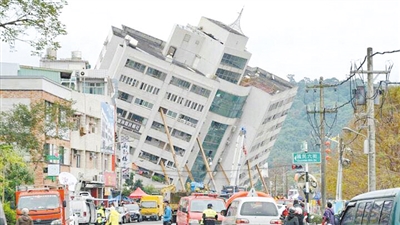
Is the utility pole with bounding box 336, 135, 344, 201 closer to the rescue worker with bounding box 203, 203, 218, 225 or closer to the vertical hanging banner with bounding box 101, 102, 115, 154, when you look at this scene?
the rescue worker with bounding box 203, 203, 218, 225

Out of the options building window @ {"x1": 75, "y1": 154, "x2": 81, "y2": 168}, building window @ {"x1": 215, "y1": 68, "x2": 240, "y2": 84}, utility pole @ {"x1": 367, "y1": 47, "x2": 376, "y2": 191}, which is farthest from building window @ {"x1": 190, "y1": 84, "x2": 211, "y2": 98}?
utility pole @ {"x1": 367, "y1": 47, "x2": 376, "y2": 191}

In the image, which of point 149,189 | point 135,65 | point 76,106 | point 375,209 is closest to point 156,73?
point 135,65

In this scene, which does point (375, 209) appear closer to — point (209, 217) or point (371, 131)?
point (209, 217)

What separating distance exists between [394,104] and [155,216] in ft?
89.9

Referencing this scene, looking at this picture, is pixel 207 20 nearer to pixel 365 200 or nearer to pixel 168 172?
pixel 168 172

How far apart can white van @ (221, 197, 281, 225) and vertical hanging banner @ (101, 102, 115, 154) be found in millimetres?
53376

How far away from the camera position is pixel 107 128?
88500 mm

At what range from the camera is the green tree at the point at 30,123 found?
50.8m

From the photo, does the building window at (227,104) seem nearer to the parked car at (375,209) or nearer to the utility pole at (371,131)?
the utility pole at (371,131)

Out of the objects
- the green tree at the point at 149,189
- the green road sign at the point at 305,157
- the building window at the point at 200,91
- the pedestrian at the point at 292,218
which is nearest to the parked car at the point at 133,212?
the green tree at the point at 149,189

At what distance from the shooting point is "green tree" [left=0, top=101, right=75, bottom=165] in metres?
50.8

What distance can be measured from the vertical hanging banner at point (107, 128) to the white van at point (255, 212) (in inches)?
2101

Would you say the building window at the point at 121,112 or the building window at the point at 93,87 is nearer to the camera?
the building window at the point at 93,87

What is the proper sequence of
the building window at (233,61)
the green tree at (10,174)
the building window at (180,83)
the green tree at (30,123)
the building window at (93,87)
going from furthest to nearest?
1. the building window at (233,61)
2. the building window at (180,83)
3. the building window at (93,87)
4. the green tree at (30,123)
5. the green tree at (10,174)
